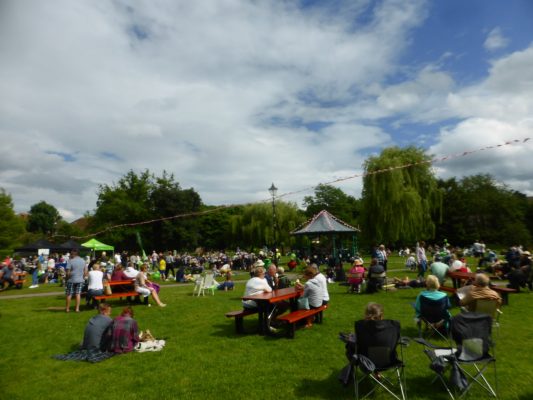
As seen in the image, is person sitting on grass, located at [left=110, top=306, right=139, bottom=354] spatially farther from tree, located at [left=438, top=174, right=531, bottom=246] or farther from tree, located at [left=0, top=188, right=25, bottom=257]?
tree, located at [left=438, top=174, right=531, bottom=246]

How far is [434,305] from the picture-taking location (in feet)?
22.2

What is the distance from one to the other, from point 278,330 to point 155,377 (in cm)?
295

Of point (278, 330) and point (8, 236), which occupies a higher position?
point (8, 236)

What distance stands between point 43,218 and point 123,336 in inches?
3808

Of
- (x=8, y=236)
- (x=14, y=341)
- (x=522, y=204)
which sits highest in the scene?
(x=522, y=204)

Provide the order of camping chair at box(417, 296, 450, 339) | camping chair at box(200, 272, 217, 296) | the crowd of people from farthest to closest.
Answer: camping chair at box(200, 272, 217, 296) → the crowd of people → camping chair at box(417, 296, 450, 339)

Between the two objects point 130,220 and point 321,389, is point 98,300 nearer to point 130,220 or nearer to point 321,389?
point 321,389

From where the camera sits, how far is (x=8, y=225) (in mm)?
41438

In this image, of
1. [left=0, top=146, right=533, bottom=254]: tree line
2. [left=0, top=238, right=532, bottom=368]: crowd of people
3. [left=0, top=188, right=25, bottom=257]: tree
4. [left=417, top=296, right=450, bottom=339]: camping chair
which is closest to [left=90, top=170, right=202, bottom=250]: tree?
[left=0, top=146, right=533, bottom=254]: tree line

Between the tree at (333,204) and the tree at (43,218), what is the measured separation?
59441 mm

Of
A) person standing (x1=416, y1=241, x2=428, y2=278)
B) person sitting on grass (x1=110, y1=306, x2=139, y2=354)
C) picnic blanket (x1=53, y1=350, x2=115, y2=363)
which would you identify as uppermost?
person standing (x1=416, y1=241, x2=428, y2=278)

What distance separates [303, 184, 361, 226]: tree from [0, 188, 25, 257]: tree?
1770 inches

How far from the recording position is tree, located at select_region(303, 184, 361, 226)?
6919 centimetres

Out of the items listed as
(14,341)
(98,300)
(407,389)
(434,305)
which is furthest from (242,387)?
(98,300)
